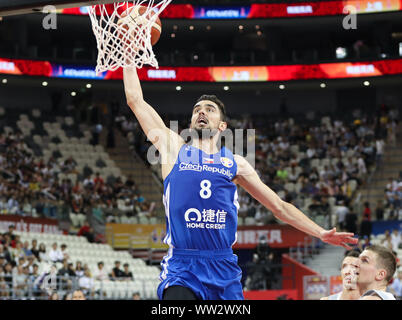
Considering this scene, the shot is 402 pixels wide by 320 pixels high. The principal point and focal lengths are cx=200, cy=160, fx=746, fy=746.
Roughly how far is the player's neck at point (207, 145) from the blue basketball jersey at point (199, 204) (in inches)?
4.3

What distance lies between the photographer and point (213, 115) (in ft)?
18.3

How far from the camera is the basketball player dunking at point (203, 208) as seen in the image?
519 cm

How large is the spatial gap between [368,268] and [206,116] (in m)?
1.60

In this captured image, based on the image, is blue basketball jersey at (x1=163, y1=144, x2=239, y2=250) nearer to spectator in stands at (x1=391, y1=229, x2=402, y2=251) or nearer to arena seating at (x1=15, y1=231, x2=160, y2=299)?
arena seating at (x1=15, y1=231, x2=160, y2=299)

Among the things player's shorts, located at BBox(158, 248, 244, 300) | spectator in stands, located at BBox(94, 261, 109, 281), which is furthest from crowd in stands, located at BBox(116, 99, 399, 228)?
player's shorts, located at BBox(158, 248, 244, 300)

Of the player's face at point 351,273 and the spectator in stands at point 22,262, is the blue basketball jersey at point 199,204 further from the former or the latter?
the spectator in stands at point 22,262

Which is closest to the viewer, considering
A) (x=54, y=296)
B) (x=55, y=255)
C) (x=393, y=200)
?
(x=54, y=296)

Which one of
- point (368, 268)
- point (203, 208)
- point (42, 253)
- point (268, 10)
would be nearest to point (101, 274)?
point (42, 253)

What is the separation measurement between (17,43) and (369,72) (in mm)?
13468

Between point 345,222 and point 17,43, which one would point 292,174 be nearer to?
point 345,222

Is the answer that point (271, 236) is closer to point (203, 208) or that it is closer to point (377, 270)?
point (203, 208)

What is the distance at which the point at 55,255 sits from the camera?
60.5 ft

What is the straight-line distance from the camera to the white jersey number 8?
17.4ft
